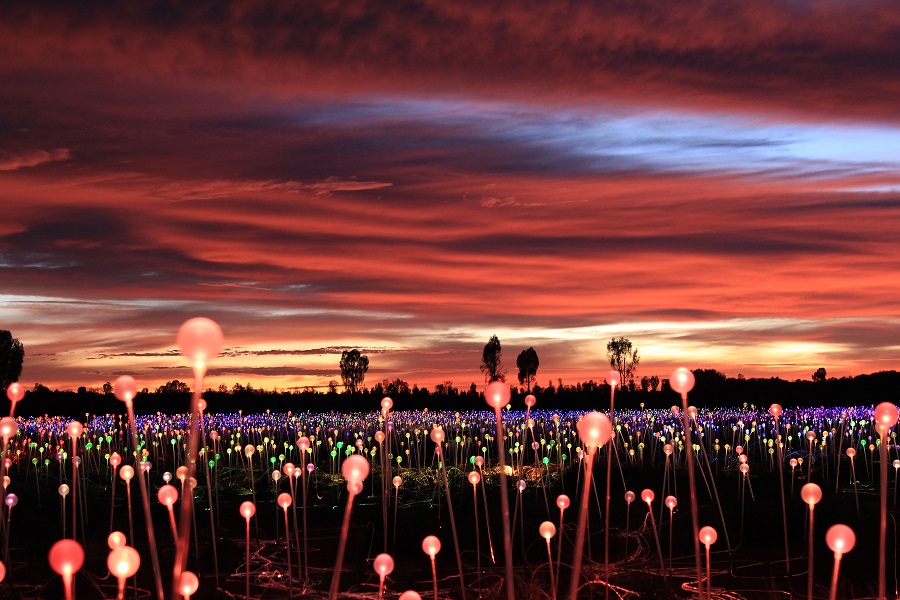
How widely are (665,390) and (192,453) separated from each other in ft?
65.4

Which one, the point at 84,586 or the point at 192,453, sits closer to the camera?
the point at 192,453

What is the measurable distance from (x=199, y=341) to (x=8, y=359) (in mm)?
22518

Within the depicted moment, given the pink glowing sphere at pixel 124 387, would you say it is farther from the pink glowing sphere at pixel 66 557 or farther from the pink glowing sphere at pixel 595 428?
the pink glowing sphere at pixel 595 428

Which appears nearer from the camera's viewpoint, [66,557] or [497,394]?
[66,557]

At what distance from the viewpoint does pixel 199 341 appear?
7.85 feet

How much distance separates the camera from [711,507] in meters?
9.27

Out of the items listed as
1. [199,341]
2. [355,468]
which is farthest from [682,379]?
[199,341]

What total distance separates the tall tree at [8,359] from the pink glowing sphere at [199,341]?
21793mm

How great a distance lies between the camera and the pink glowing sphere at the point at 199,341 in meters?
2.39

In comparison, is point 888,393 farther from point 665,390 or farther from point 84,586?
point 84,586

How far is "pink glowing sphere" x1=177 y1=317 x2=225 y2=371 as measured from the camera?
7.84 feet

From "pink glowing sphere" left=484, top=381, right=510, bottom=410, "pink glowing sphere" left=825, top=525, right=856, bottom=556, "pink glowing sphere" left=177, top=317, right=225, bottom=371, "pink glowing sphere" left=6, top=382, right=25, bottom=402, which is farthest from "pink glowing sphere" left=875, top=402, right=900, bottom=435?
"pink glowing sphere" left=6, top=382, right=25, bottom=402

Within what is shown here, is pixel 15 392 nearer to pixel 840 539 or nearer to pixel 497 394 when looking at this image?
pixel 497 394

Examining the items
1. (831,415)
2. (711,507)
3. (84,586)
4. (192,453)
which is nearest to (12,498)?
(84,586)
